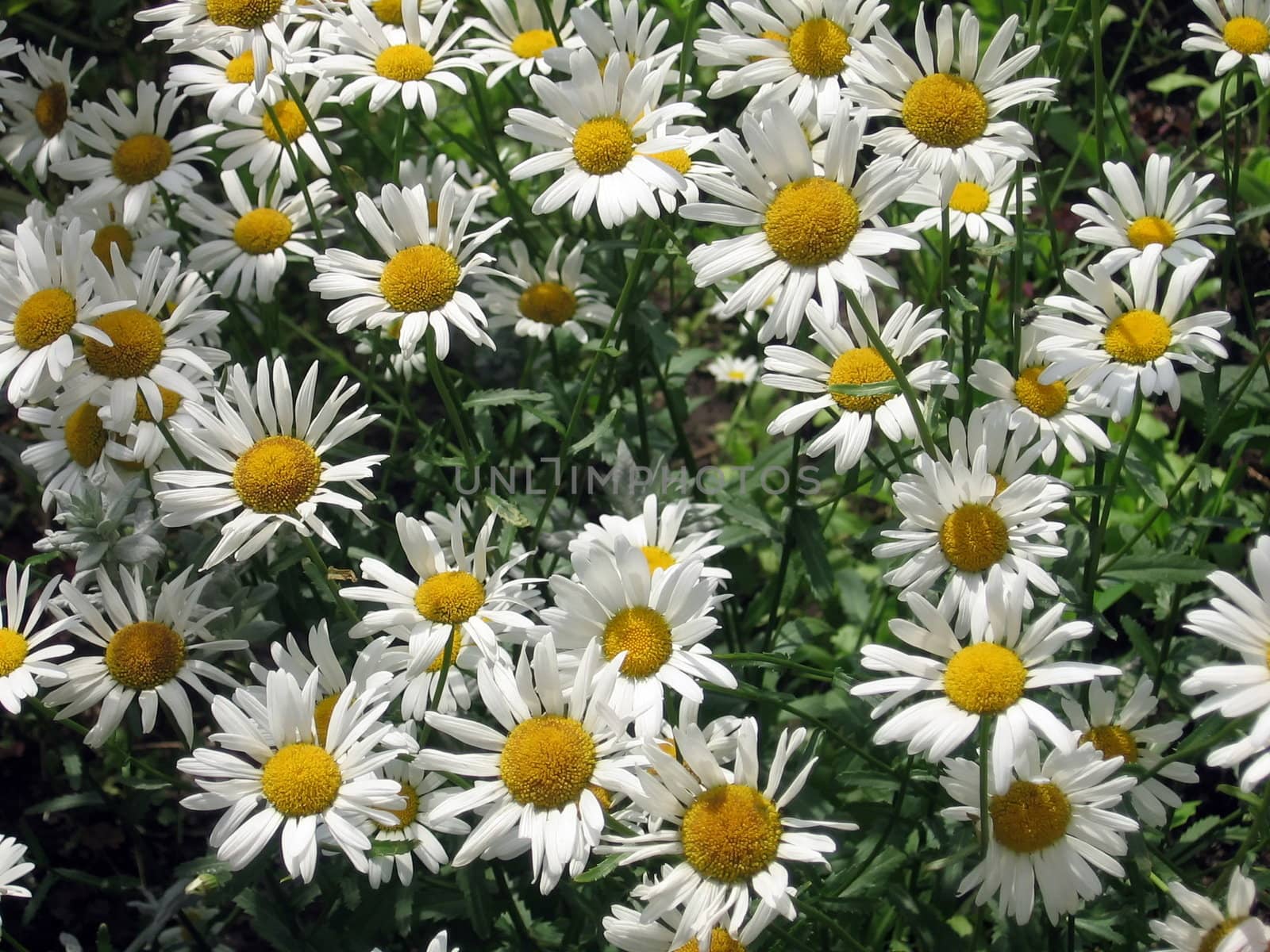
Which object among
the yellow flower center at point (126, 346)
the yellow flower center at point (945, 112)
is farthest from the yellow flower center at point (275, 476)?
the yellow flower center at point (945, 112)

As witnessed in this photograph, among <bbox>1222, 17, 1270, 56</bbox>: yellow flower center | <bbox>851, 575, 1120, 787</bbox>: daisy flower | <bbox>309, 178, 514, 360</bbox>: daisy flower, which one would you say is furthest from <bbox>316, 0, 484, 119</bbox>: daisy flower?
<bbox>1222, 17, 1270, 56</bbox>: yellow flower center

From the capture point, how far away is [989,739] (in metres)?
1.91

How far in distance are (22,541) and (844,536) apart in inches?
103

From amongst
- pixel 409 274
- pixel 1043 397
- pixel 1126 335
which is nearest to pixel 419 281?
pixel 409 274

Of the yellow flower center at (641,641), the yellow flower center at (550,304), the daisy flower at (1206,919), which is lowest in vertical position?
the daisy flower at (1206,919)

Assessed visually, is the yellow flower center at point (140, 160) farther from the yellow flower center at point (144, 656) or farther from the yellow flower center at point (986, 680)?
the yellow flower center at point (986, 680)

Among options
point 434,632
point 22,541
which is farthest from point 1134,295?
point 22,541

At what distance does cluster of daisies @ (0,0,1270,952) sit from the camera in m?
1.88

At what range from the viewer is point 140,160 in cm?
294

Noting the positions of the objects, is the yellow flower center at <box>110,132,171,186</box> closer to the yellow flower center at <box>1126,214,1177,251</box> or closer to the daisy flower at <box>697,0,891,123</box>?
the daisy flower at <box>697,0,891,123</box>

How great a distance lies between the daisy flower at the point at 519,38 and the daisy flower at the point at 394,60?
108 mm

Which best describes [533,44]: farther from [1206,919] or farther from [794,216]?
[1206,919]

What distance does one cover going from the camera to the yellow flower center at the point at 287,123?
295cm

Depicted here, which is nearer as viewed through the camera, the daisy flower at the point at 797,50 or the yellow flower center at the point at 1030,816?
the yellow flower center at the point at 1030,816
